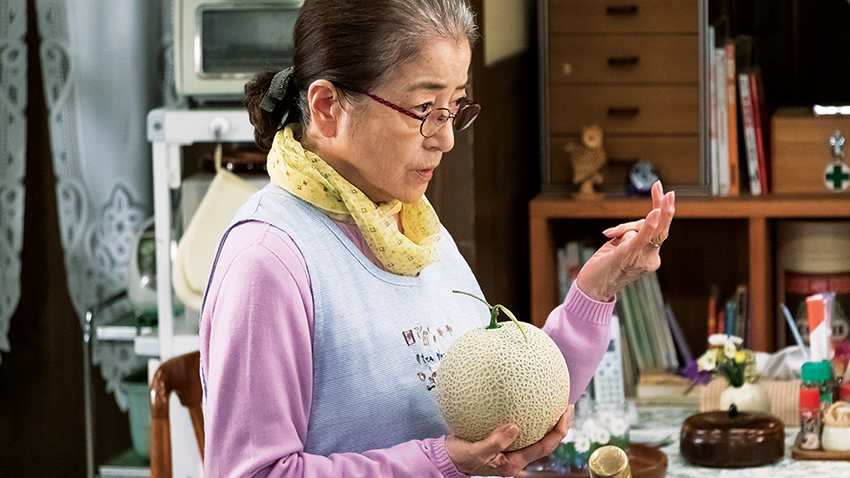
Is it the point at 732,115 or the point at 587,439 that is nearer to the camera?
the point at 587,439

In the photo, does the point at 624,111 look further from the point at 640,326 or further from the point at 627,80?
the point at 640,326

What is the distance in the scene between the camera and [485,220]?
1870 millimetres

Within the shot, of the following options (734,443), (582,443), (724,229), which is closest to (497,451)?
(582,443)

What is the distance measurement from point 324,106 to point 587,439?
858mm

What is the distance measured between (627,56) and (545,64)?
186mm

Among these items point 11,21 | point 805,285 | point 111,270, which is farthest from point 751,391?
point 11,21

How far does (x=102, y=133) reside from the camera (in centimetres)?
245

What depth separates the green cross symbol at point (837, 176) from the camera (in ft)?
6.93

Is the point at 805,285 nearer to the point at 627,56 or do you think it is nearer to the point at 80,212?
the point at 627,56

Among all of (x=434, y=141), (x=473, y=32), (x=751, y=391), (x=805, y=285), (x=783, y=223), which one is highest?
(x=473, y=32)

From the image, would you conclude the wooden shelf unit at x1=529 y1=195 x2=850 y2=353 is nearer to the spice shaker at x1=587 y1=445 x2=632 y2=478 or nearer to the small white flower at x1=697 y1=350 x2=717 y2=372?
the small white flower at x1=697 y1=350 x2=717 y2=372

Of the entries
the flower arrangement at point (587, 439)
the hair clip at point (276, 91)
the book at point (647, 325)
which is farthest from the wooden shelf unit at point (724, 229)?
the hair clip at point (276, 91)

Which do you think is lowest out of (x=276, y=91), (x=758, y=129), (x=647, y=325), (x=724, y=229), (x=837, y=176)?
(x=647, y=325)

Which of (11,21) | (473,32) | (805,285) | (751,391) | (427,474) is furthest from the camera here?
(11,21)
